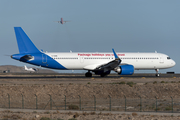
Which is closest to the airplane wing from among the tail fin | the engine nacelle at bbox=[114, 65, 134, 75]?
the engine nacelle at bbox=[114, 65, 134, 75]

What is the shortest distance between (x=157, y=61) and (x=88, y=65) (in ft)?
43.4

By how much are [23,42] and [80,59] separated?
9.94 metres

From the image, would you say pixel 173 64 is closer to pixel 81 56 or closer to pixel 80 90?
pixel 81 56

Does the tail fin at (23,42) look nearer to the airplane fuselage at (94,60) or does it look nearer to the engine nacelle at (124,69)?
the airplane fuselage at (94,60)

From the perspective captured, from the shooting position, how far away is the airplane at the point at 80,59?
48.6 metres

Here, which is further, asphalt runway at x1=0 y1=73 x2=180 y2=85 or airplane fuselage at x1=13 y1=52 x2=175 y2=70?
airplane fuselage at x1=13 y1=52 x2=175 y2=70

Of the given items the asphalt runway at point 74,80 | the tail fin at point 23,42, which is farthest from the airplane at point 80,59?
the asphalt runway at point 74,80

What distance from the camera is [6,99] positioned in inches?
1394

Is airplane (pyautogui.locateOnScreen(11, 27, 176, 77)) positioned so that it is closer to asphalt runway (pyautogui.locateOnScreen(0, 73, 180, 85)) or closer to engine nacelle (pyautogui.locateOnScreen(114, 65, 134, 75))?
engine nacelle (pyautogui.locateOnScreen(114, 65, 134, 75))

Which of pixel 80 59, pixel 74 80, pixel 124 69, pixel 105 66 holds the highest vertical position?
pixel 80 59

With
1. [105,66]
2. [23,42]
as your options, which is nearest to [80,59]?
[105,66]

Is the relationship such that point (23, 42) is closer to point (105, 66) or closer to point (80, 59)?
point (80, 59)

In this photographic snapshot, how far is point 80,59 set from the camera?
166 feet

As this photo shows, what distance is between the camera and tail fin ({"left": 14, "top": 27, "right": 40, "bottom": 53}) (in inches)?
1938
